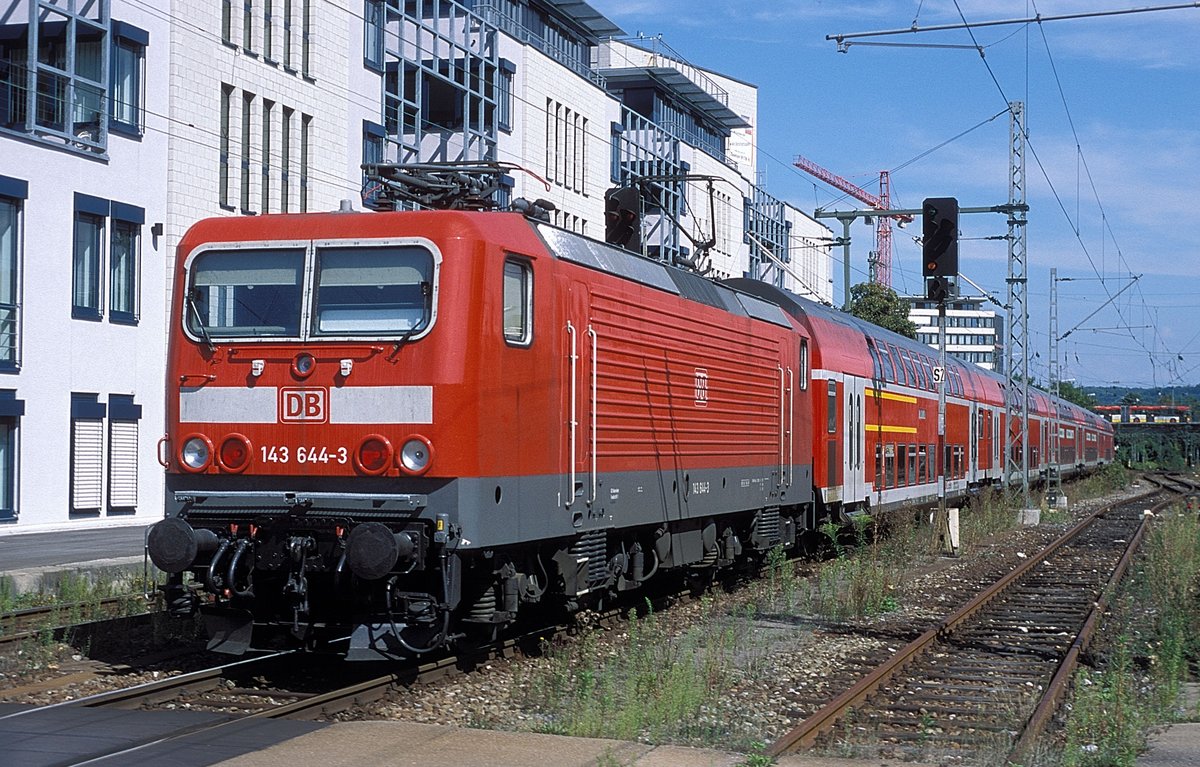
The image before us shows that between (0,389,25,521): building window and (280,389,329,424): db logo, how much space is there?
17.6 m

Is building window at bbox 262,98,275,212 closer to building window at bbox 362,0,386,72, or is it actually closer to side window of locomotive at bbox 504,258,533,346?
building window at bbox 362,0,386,72

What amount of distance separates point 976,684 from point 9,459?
1995 centimetres

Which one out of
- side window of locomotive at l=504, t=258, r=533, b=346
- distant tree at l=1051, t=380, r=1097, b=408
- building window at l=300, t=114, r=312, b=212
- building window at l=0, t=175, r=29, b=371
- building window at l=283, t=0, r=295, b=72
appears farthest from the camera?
distant tree at l=1051, t=380, r=1097, b=408

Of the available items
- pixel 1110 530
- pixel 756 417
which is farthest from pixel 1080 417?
pixel 756 417

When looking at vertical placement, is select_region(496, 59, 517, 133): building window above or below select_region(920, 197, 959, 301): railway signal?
above

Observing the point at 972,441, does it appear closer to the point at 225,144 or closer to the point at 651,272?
the point at 225,144

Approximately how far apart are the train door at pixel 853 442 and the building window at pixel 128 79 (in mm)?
14968

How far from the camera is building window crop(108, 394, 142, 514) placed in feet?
92.2

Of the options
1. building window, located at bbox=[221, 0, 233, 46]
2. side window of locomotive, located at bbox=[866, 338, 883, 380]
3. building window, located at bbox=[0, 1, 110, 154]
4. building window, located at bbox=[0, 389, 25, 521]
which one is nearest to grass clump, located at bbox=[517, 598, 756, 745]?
side window of locomotive, located at bbox=[866, 338, 883, 380]

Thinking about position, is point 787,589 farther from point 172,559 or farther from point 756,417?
point 172,559

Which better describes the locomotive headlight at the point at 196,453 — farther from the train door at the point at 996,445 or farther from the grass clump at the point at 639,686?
the train door at the point at 996,445

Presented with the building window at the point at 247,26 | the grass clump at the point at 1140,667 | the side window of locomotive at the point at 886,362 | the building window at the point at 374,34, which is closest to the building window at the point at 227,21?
the building window at the point at 247,26

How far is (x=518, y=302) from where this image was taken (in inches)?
424

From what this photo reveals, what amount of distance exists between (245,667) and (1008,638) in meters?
7.21
